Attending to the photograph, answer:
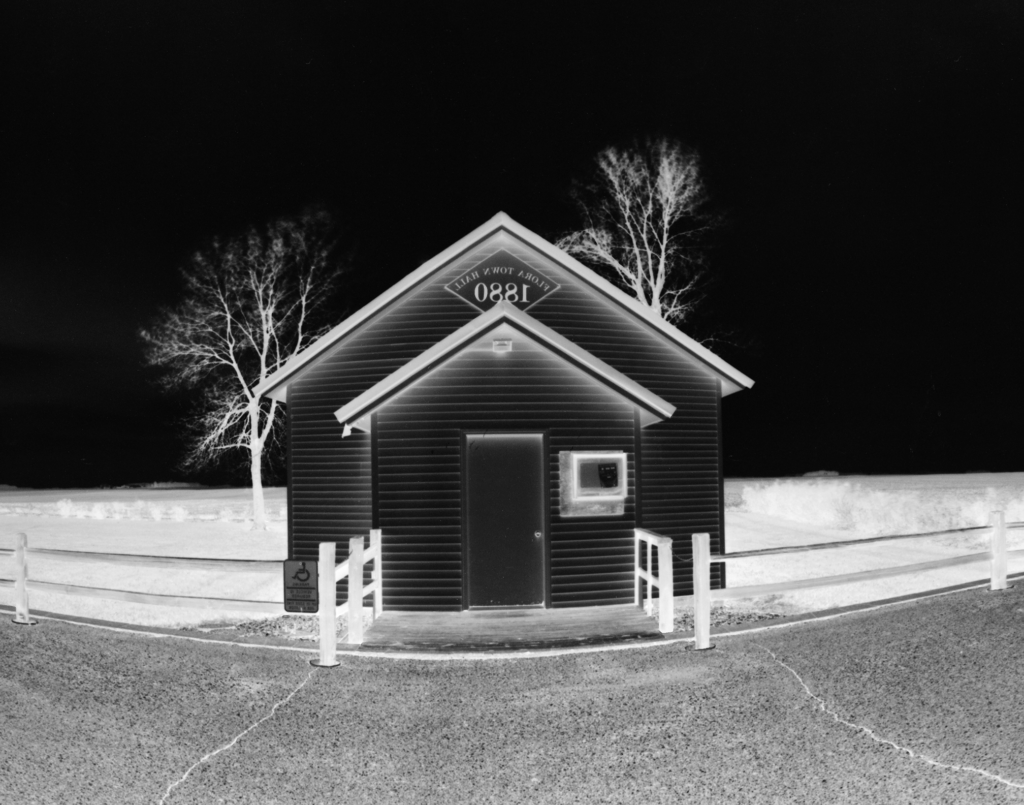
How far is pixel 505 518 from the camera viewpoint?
484 inches

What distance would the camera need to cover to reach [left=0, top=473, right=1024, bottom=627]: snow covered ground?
68.9 feet

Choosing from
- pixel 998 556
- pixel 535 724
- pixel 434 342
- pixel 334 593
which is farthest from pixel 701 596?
pixel 998 556

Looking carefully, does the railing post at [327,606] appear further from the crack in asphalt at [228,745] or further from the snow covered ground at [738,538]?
the snow covered ground at [738,538]

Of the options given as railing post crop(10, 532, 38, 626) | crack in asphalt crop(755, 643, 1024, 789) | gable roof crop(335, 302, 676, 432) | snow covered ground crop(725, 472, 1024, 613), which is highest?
gable roof crop(335, 302, 676, 432)

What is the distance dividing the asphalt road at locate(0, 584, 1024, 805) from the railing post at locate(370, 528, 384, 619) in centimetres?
192

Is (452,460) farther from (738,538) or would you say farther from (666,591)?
(738,538)

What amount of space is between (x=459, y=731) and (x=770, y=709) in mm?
2820

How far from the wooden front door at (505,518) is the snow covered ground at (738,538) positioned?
13.6 feet

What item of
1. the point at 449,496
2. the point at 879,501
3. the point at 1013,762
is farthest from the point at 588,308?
the point at 879,501

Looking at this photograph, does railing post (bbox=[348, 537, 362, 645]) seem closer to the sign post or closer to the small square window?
the sign post

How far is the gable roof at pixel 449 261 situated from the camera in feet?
44.2

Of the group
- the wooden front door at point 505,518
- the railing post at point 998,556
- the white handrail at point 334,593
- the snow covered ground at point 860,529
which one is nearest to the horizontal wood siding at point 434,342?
the wooden front door at point 505,518

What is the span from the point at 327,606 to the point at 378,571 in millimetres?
Result: 2225

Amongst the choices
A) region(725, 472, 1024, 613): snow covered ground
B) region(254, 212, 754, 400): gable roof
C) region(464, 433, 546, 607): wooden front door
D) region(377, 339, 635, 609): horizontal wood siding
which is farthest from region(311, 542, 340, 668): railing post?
region(725, 472, 1024, 613): snow covered ground
